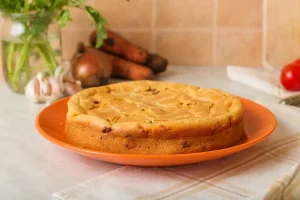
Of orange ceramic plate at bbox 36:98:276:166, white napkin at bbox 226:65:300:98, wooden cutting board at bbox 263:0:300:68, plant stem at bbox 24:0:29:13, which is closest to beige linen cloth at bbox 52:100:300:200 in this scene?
orange ceramic plate at bbox 36:98:276:166

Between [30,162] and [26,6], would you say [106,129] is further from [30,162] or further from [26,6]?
[26,6]

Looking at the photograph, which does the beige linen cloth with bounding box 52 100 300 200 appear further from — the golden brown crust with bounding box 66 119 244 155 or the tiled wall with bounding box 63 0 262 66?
the tiled wall with bounding box 63 0 262 66

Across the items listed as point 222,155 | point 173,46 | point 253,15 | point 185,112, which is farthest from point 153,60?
point 222,155

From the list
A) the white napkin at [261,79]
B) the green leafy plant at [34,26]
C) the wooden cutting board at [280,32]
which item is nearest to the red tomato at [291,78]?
the white napkin at [261,79]

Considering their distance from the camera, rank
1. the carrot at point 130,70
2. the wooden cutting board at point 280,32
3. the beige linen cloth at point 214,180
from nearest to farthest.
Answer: the beige linen cloth at point 214,180 → the carrot at point 130,70 → the wooden cutting board at point 280,32

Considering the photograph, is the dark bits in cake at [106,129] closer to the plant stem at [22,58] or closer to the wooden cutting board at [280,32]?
the plant stem at [22,58]

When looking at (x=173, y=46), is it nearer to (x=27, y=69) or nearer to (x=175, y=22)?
(x=175, y=22)
